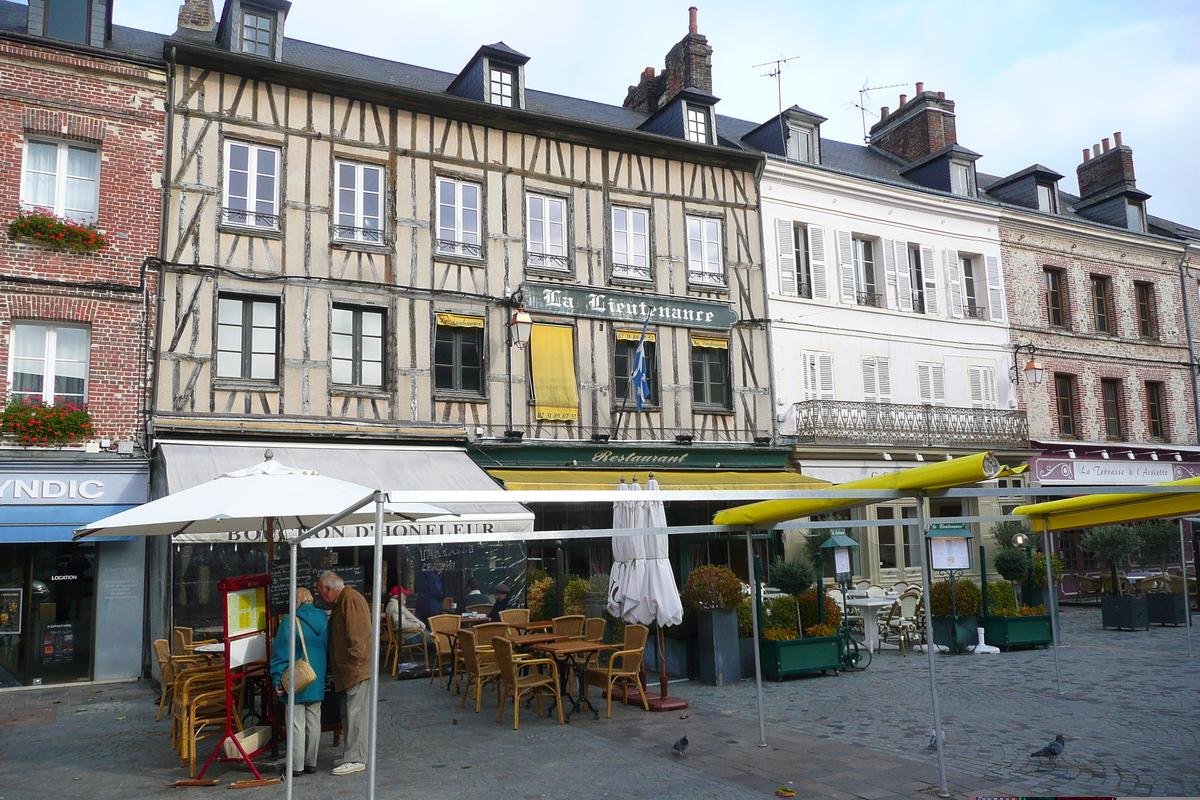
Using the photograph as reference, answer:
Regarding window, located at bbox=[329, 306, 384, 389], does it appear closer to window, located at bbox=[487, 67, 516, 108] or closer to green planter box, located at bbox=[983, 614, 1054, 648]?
window, located at bbox=[487, 67, 516, 108]

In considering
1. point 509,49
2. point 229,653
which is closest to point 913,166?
point 509,49

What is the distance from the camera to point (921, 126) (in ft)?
69.2

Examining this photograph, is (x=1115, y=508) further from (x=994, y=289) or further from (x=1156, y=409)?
(x=1156, y=409)

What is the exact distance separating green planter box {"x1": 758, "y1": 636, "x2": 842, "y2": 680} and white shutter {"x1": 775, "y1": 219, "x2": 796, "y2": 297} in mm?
8320

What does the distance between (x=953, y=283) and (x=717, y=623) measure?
12.1 meters

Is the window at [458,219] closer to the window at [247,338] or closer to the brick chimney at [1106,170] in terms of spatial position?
the window at [247,338]

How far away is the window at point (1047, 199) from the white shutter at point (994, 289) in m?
2.82

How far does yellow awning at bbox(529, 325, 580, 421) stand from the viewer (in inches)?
570

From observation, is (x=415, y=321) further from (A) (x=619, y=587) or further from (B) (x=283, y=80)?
(A) (x=619, y=587)

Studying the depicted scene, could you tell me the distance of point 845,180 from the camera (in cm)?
1805

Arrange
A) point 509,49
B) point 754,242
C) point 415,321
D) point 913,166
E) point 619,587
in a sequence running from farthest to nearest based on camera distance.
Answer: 1. point 913,166
2. point 754,242
3. point 509,49
4. point 415,321
5. point 619,587

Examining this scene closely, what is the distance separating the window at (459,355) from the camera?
46.0ft

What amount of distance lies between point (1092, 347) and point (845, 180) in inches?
303

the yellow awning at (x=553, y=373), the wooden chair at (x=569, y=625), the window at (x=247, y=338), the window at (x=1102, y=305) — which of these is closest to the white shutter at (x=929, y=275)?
the window at (x=1102, y=305)
